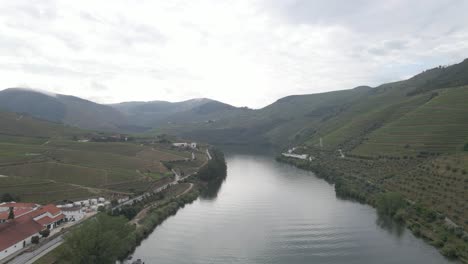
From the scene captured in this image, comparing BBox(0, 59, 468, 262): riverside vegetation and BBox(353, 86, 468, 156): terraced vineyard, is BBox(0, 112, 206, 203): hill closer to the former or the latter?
BBox(0, 59, 468, 262): riverside vegetation

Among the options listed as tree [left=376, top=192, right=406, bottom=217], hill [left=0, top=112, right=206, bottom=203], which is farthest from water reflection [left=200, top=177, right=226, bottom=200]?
tree [left=376, top=192, right=406, bottom=217]

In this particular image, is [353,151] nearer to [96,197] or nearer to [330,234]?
[330,234]

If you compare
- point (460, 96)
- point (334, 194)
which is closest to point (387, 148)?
point (334, 194)

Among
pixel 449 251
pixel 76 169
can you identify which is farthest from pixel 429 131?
pixel 76 169

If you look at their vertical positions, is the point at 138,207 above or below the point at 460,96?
below

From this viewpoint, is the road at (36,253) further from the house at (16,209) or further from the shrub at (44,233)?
the house at (16,209)

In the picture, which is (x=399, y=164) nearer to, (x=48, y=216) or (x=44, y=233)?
(x=48, y=216)
